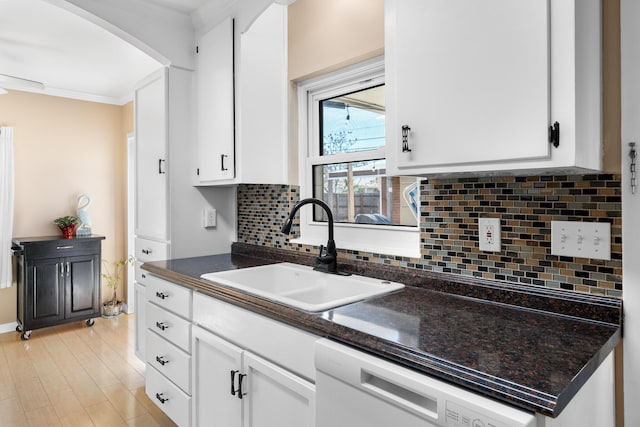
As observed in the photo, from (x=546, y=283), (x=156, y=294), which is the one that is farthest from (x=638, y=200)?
(x=156, y=294)

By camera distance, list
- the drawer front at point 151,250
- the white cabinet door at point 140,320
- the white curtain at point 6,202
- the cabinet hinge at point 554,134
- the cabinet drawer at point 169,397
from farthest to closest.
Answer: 1. the white curtain at point 6,202
2. the white cabinet door at point 140,320
3. the drawer front at point 151,250
4. the cabinet drawer at point 169,397
5. the cabinet hinge at point 554,134

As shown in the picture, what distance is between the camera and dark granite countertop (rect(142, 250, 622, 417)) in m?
0.79

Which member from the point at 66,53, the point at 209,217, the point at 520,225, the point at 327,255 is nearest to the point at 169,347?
the point at 209,217

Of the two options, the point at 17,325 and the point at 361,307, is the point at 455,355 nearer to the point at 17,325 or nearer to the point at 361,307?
the point at 361,307

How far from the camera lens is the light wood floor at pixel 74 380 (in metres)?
2.34

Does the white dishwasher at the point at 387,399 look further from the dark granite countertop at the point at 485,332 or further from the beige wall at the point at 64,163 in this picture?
the beige wall at the point at 64,163

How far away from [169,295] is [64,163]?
304 centimetres

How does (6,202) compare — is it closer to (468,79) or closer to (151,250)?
(151,250)

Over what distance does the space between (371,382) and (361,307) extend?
328mm

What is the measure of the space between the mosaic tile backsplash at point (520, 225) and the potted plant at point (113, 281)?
3657 mm

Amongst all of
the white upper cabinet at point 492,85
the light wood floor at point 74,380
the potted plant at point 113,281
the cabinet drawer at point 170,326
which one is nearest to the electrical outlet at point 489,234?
the white upper cabinet at point 492,85

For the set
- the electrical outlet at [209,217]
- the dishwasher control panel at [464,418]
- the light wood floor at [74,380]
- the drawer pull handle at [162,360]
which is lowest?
the light wood floor at [74,380]

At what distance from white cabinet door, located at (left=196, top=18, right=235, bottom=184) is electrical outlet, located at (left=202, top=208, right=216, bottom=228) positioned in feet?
0.65

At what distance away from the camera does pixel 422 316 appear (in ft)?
3.94
